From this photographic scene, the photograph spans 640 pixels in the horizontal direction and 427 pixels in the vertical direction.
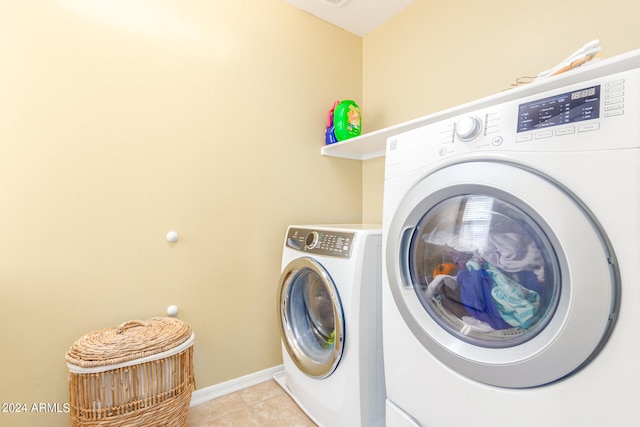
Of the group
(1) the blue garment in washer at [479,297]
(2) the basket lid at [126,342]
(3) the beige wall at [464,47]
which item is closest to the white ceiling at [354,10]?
(3) the beige wall at [464,47]

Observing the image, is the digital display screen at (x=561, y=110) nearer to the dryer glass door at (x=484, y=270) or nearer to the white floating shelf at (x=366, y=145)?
the dryer glass door at (x=484, y=270)

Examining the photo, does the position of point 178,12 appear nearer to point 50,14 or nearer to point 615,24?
point 50,14

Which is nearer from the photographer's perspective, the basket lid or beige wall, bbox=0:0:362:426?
the basket lid

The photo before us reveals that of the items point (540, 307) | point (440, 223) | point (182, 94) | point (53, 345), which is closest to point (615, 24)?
point (440, 223)

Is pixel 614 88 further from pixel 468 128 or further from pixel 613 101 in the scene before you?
pixel 468 128

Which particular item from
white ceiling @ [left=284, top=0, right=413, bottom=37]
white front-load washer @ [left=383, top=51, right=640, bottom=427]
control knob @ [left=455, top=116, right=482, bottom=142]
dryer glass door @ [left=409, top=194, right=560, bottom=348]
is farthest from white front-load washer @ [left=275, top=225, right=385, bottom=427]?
white ceiling @ [left=284, top=0, right=413, bottom=37]

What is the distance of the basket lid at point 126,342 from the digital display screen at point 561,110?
52.5 inches

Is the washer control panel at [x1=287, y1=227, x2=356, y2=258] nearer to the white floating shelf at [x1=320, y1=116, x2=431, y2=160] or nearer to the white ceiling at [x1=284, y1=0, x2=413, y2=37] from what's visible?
the white floating shelf at [x1=320, y1=116, x2=431, y2=160]

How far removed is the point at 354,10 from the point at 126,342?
2.11 m

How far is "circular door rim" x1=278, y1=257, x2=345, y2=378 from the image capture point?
1121mm

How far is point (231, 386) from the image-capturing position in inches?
60.7

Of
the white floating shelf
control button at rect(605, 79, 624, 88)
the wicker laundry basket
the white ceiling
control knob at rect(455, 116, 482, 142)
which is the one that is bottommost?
the wicker laundry basket

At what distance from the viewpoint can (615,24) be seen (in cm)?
103

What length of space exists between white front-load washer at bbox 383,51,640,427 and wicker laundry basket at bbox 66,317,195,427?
2.70 feet
